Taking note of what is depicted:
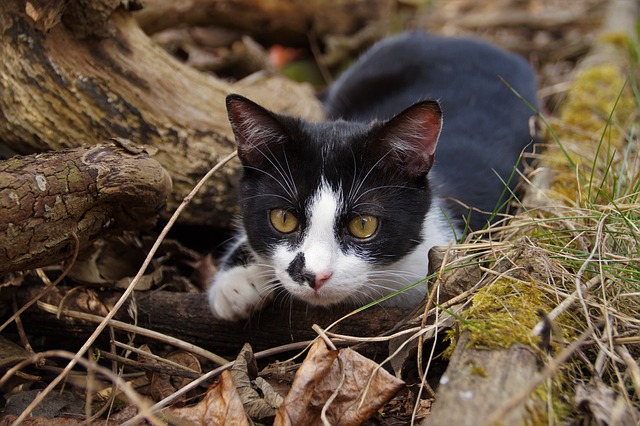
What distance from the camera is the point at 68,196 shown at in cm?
187

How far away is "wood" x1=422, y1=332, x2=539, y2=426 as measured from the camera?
4.23 ft

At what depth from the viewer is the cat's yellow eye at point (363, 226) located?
2.03 m

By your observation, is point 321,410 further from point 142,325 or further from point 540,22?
point 540,22

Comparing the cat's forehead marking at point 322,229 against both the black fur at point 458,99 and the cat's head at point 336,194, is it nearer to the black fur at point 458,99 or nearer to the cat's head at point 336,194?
the cat's head at point 336,194

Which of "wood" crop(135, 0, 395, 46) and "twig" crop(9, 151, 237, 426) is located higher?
"wood" crop(135, 0, 395, 46)

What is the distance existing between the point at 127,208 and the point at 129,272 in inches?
16.4

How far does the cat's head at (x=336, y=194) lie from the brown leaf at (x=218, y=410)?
0.37 m

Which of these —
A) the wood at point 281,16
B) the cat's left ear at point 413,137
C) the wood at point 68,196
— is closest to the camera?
the wood at point 68,196

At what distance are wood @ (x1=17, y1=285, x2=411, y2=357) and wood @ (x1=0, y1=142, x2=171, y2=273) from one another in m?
0.24

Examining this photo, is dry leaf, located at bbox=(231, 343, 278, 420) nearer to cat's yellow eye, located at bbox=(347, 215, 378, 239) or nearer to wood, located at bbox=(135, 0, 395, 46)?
cat's yellow eye, located at bbox=(347, 215, 378, 239)

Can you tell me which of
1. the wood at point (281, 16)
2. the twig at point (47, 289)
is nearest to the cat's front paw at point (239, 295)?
the twig at point (47, 289)

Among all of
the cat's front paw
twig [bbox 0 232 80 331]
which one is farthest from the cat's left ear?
twig [bbox 0 232 80 331]

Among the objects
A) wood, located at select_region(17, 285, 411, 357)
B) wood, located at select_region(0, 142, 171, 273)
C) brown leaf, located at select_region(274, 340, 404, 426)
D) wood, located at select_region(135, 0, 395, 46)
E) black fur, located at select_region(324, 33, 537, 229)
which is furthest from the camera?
wood, located at select_region(135, 0, 395, 46)

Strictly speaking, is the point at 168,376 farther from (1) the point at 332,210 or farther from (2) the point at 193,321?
(1) the point at 332,210
